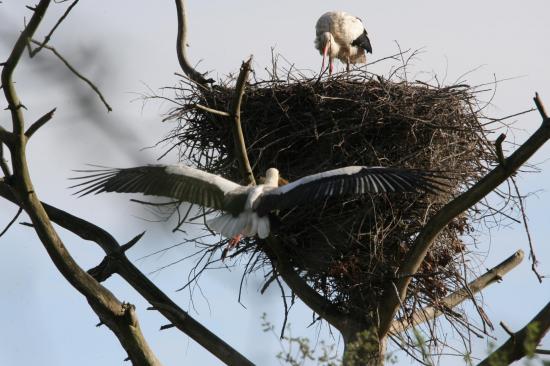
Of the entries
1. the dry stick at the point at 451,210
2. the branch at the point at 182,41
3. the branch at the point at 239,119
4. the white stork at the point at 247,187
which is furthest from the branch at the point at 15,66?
the branch at the point at 182,41

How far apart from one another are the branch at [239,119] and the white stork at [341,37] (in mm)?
4963

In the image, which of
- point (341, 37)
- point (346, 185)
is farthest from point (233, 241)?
point (341, 37)

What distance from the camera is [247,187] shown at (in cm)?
614

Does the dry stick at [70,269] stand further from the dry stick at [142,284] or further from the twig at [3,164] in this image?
the dry stick at [142,284]

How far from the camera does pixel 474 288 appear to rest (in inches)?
254

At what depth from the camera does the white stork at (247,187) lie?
5727mm

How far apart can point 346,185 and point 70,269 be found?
165 centimetres

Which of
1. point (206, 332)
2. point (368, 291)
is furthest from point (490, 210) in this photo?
point (206, 332)

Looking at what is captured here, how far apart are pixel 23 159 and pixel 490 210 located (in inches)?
124

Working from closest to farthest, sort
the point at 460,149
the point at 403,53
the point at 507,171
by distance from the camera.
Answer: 1. the point at 507,171
2. the point at 460,149
3. the point at 403,53

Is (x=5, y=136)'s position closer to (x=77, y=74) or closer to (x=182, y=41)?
(x=77, y=74)

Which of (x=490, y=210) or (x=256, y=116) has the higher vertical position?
(x=256, y=116)

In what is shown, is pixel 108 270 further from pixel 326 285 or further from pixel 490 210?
pixel 490 210

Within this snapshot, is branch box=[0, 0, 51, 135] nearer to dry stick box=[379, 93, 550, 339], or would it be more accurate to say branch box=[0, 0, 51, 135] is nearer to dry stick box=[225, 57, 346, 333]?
dry stick box=[225, 57, 346, 333]
